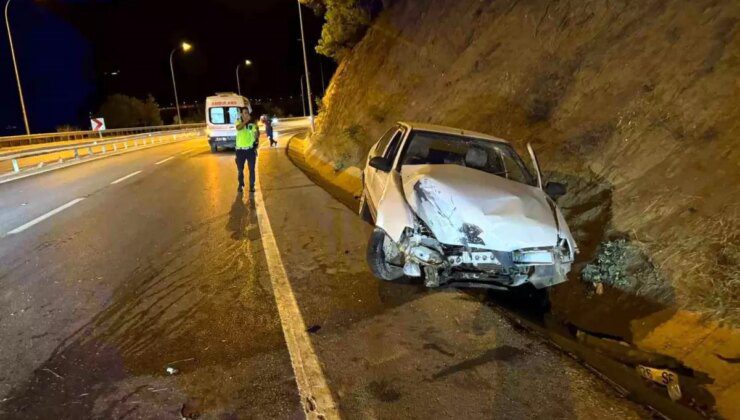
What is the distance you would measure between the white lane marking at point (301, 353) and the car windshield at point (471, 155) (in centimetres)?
217

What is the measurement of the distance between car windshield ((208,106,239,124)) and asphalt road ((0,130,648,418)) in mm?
15839

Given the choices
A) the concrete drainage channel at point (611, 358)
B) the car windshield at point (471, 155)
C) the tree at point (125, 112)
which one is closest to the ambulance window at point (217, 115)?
the car windshield at point (471, 155)

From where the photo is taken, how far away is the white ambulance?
23.2 meters

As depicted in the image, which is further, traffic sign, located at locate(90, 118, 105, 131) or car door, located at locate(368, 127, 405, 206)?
traffic sign, located at locate(90, 118, 105, 131)

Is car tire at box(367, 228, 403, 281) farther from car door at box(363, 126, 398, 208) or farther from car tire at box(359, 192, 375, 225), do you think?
car tire at box(359, 192, 375, 225)

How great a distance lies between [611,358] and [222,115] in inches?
853

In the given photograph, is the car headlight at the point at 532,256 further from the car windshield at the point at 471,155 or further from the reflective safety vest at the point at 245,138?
the reflective safety vest at the point at 245,138

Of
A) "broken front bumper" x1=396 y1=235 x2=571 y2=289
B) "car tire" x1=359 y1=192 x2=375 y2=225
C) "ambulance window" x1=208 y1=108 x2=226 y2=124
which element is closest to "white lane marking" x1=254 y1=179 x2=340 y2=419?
"broken front bumper" x1=396 y1=235 x2=571 y2=289

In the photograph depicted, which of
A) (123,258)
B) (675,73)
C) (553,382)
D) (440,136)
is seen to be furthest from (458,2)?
(553,382)

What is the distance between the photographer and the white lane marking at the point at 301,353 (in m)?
3.38

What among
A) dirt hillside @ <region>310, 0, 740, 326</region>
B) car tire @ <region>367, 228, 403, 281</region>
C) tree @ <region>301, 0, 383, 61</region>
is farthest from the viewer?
tree @ <region>301, 0, 383, 61</region>

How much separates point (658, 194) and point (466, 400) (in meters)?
4.43

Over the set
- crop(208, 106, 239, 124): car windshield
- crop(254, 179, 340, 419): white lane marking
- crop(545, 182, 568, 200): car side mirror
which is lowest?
Result: crop(254, 179, 340, 419): white lane marking

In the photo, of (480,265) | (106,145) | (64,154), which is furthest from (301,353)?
(106,145)
